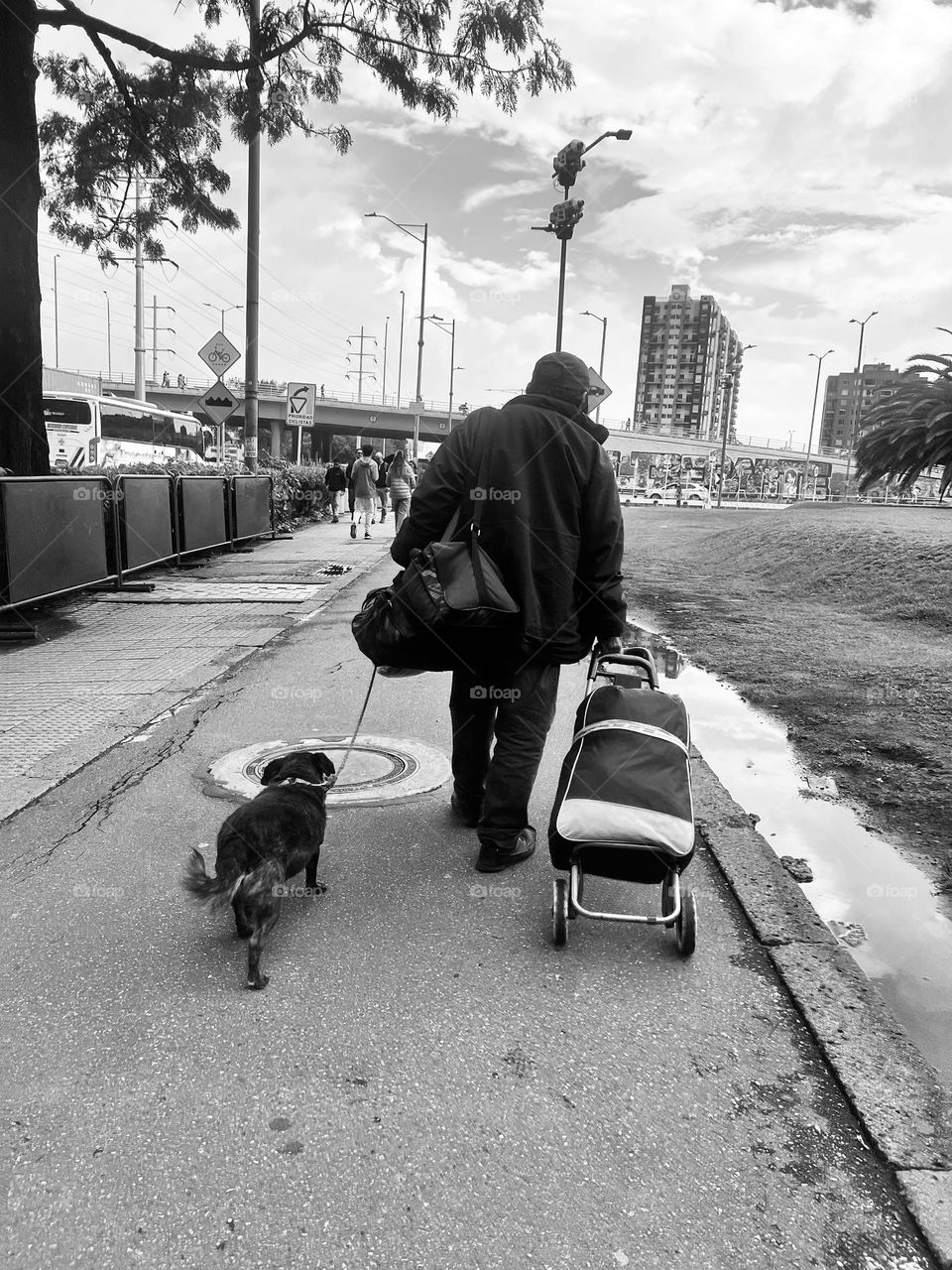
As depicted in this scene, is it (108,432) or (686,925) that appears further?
(108,432)

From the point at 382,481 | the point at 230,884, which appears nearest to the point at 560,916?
the point at 230,884

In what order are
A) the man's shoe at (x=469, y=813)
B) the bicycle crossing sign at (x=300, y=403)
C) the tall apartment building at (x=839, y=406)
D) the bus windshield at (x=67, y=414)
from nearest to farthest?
1. the man's shoe at (x=469, y=813)
2. the bicycle crossing sign at (x=300, y=403)
3. the bus windshield at (x=67, y=414)
4. the tall apartment building at (x=839, y=406)

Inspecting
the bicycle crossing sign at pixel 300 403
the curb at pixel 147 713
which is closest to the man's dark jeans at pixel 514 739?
the curb at pixel 147 713

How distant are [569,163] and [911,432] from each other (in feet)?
29.2

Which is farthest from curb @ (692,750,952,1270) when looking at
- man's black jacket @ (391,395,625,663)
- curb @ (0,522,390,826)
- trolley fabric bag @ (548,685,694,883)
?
curb @ (0,522,390,826)

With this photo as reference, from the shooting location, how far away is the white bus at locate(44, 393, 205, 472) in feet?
99.4

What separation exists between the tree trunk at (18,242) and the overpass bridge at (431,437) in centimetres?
5073

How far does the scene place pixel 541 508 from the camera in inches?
141

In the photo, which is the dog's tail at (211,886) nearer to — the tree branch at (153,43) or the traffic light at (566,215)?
the tree branch at (153,43)

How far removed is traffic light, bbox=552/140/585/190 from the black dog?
49.6ft

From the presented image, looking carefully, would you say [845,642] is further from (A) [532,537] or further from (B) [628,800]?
(B) [628,800]

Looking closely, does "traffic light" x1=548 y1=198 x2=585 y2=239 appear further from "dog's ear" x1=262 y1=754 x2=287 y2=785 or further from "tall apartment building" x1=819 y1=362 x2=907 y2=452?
"tall apartment building" x1=819 y1=362 x2=907 y2=452

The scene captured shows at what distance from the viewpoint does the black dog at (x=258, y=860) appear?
292 centimetres

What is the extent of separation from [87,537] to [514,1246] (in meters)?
9.06
